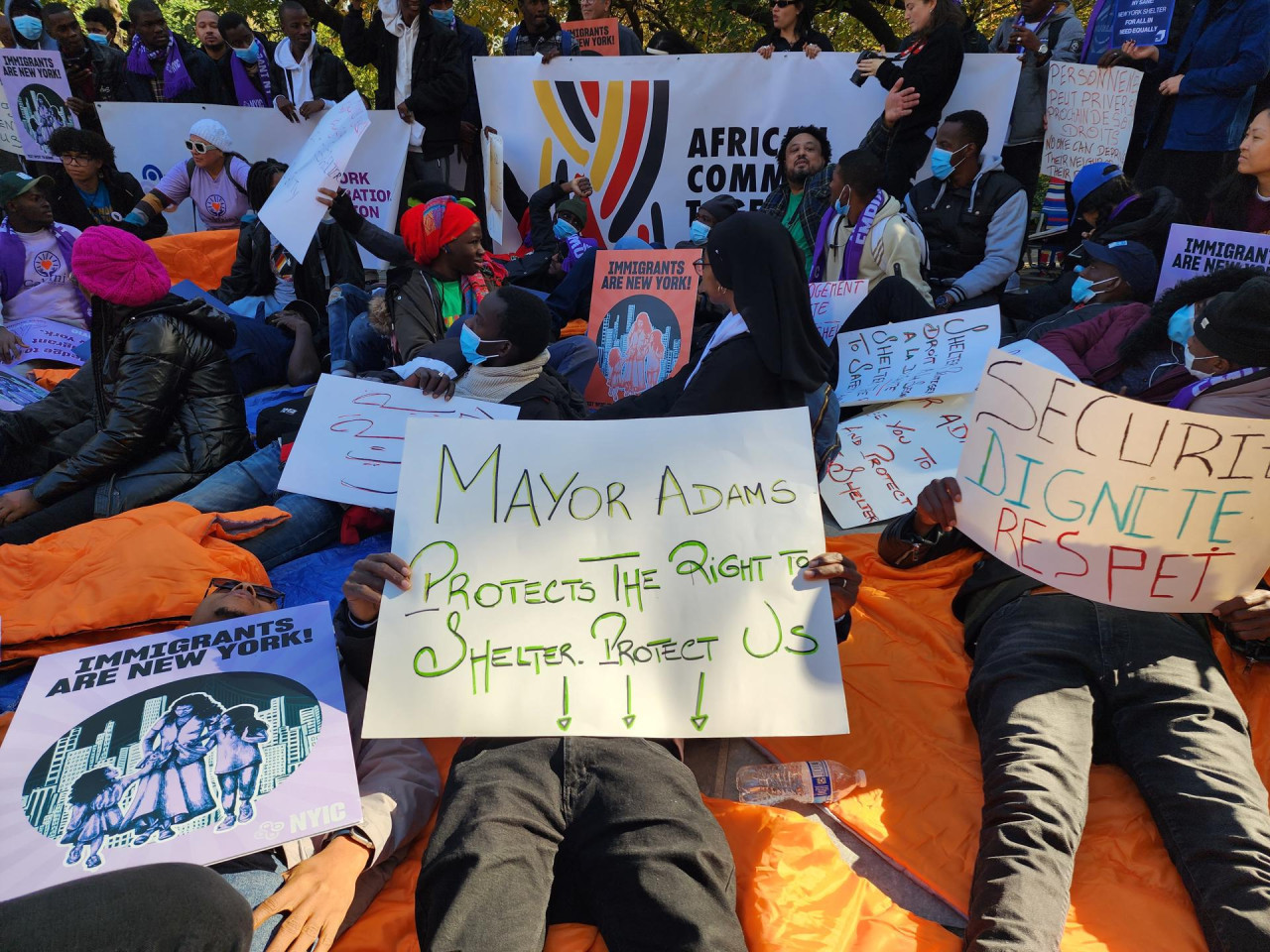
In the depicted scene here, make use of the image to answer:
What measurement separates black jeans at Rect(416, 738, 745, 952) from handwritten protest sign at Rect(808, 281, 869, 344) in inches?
132

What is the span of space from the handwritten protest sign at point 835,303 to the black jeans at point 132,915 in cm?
419

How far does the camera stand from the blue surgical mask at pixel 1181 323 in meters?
3.49

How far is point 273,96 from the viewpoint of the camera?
26.5 feet

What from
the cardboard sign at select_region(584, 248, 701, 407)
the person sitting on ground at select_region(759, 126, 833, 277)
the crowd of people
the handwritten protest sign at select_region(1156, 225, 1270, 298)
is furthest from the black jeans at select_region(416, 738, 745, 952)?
the person sitting on ground at select_region(759, 126, 833, 277)

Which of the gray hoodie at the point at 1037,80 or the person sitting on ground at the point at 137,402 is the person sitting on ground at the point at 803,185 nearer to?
the gray hoodie at the point at 1037,80

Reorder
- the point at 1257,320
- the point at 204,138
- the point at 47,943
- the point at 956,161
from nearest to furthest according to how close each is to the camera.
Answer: the point at 47,943 < the point at 1257,320 < the point at 956,161 < the point at 204,138

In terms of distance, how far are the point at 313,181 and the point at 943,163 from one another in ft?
12.7

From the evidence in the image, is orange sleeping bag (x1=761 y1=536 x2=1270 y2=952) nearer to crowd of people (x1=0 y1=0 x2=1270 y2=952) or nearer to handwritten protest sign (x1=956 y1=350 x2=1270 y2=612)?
crowd of people (x1=0 y1=0 x2=1270 y2=952)

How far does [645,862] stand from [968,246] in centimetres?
481

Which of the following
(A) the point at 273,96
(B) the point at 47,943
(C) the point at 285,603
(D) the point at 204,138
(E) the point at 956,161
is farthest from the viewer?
(A) the point at 273,96

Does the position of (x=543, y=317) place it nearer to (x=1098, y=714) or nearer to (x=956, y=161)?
(x=1098, y=714)

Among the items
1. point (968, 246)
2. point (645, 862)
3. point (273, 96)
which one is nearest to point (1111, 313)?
point (968, 246)

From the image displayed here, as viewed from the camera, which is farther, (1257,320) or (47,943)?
(1257,320)

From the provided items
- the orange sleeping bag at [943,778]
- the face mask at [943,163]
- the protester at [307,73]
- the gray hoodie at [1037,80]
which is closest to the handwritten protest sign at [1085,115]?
the gray hoodie at [1037,80]
